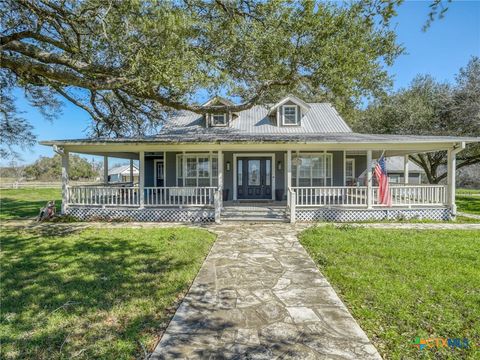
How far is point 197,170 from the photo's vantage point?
14.6 meters

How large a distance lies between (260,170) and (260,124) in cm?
304

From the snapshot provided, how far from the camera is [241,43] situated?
8672mm

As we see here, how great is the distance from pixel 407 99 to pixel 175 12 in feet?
65.2

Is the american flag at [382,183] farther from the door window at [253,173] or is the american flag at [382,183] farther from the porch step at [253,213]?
the door window at [253,173]

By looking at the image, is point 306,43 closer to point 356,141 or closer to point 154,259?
point 356,141

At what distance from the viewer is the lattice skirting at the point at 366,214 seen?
11.3 metres

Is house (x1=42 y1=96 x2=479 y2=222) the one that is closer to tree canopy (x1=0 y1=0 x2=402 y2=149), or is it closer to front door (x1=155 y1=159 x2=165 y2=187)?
front door (x1=155 y1=159 x2=165 y2=187)

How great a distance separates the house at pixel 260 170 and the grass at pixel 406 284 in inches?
133

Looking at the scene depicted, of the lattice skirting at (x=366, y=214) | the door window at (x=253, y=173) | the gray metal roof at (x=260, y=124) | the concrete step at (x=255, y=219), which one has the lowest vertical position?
the concrete step at (x=255, y=219)

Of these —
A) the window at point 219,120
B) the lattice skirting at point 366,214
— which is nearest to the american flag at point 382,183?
the lattice skirting at point 366,214

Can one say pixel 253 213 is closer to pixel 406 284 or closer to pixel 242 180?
pixel 242 180

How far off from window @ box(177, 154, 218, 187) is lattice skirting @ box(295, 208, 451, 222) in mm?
5393

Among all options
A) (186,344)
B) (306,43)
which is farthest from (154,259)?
(306,43)

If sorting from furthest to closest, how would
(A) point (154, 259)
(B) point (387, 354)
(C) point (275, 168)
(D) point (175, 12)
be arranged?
(C) point (275, 168)
(D) point (175, 12)
(A) point (154, 259)
(B) point (387, 354)
